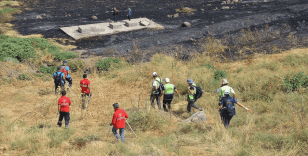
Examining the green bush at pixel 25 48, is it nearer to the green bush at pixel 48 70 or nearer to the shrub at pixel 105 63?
the green bush at pixel 48 70

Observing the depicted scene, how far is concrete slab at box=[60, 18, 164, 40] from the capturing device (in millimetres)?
21875

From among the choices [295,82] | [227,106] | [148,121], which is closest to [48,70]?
[148,121]

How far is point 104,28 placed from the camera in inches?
902

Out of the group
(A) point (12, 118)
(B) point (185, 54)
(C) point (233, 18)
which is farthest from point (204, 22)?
(A) point (12, 118)

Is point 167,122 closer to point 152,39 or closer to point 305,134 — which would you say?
point 305,134

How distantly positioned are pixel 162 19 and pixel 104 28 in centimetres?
620

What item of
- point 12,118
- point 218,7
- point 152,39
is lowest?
point 12,118

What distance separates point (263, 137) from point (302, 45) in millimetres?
14423

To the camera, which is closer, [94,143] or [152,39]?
[94,143]

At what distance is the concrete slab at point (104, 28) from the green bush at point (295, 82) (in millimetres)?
14257

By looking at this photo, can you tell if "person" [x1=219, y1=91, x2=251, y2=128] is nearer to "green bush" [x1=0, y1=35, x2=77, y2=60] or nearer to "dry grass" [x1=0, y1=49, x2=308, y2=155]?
"dry grass" [x1=0, y1=49, x2=308, y2=155]

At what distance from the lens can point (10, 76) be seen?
1357 centimetres

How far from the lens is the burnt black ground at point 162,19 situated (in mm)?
20616

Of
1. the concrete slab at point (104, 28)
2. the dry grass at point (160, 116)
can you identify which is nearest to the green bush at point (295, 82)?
the dry grass at point (160, 116)
